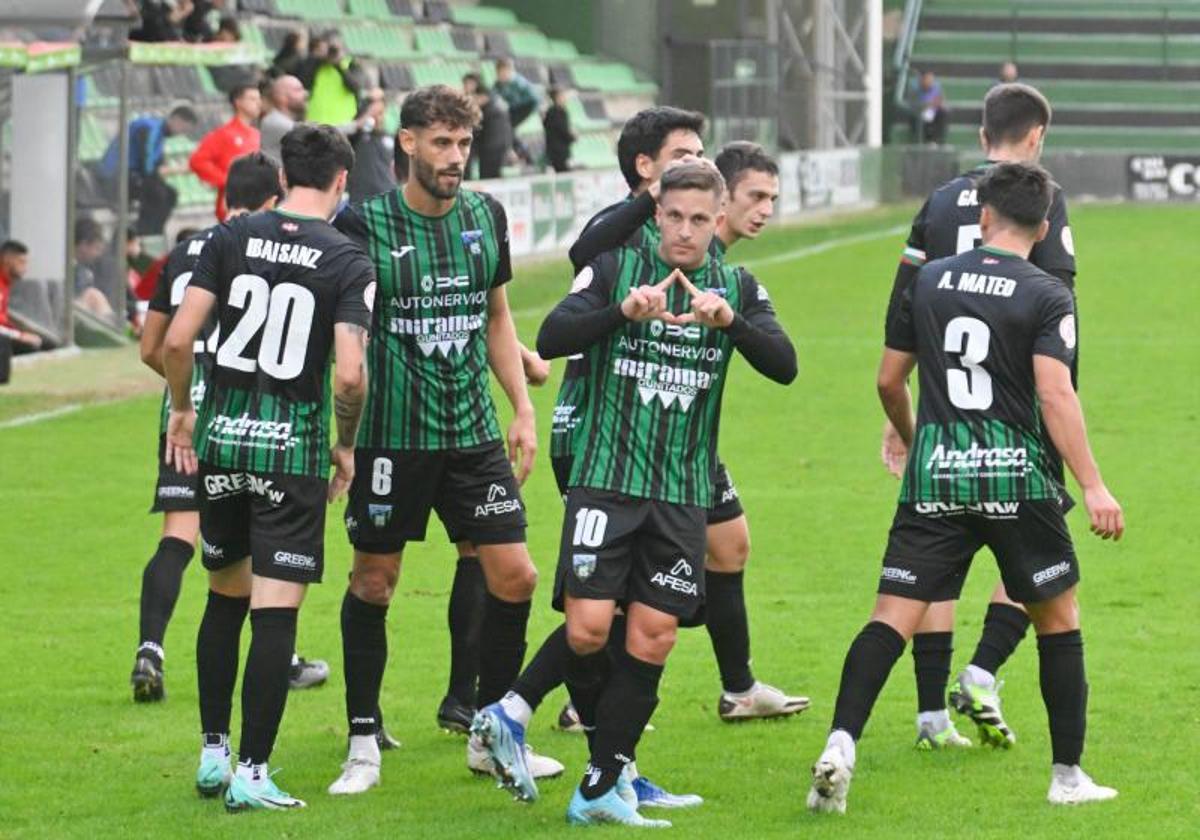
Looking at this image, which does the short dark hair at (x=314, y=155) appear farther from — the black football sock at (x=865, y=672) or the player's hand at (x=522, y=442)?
the black football sock at (x=865, y=672)

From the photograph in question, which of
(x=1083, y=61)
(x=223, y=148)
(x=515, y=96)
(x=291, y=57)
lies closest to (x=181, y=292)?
(x=223, y=148)

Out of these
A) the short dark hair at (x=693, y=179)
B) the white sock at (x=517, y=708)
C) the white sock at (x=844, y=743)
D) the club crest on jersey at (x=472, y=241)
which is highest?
the short dark hair at (x=693, y=179)

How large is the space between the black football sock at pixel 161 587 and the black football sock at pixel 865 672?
2757 millimetres

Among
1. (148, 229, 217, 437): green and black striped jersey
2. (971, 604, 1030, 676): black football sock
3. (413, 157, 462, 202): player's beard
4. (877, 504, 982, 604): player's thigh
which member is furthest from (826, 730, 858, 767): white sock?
(148, 229, 217, 437): green and black striped jersey

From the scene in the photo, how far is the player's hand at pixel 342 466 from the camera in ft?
22.0

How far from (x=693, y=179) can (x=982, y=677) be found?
6.77 feet

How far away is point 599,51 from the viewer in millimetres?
42406

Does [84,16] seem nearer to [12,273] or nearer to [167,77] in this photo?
[12,273]

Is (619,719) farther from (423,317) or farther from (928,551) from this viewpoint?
(423,317)

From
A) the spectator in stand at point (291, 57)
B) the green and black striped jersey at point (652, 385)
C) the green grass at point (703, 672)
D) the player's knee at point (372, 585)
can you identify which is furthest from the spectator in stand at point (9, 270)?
the green and black striped jersey at point (652, 385)

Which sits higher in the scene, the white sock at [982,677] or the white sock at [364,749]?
the white sock at [982,677]

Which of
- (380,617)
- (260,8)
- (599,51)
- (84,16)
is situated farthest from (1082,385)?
(599,51)

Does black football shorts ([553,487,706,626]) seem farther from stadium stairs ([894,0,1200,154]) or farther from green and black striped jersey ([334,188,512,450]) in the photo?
stadium stairs ([894,0,1200,154])

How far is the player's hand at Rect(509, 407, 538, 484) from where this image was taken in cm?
712
